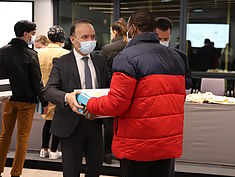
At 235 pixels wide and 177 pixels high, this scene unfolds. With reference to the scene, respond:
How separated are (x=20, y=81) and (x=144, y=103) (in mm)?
1993

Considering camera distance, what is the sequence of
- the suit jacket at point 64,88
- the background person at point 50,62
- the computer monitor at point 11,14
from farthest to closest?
the computer monitor at point 11,14
the background person at point 50,62
the suit jacket at point 64,88

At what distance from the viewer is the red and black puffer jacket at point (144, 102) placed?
2219 millimetres

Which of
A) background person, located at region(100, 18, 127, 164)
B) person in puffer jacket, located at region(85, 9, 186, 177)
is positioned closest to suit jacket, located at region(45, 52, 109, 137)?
person in puffer jacket, located at region(85, 9, 186, 177)

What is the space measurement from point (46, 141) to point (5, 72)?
1294mm

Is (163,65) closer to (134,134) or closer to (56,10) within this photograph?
(134,134)

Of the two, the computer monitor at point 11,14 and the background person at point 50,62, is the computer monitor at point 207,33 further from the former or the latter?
the background person at point 50,62

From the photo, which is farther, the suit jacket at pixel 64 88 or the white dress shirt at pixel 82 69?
the white dress shirt at pixel 82 69

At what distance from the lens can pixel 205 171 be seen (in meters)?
4.42

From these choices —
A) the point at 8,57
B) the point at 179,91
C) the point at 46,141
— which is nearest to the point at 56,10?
the point at 46,141

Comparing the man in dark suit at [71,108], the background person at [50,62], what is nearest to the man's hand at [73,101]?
the man in dark suit at [71,108]

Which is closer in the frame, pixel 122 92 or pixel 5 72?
pixel 122 92

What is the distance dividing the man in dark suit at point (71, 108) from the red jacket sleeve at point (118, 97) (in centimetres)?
44

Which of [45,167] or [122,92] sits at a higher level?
[122,92]

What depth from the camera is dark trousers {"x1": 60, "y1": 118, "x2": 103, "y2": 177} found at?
9.04ft
